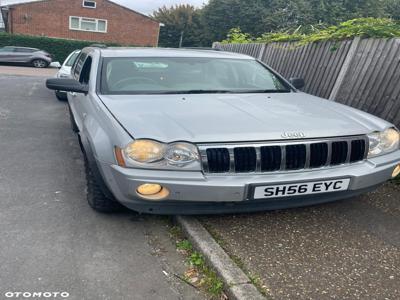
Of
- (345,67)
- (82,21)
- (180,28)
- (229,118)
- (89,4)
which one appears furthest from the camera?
(180,28)

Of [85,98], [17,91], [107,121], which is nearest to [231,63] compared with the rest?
[85,98]

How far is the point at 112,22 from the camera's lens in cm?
3189

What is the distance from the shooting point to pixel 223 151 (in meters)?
2.91

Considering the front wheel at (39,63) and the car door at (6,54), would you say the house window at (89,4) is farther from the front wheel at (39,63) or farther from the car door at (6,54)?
the car door at (6,54)

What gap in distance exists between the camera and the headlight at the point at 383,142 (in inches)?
132

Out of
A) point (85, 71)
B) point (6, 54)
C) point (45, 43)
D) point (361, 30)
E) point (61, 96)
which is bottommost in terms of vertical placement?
point (45, 43)

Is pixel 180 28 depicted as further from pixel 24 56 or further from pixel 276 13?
pixel 24 56

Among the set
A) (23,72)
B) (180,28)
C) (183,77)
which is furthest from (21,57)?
(183,77)

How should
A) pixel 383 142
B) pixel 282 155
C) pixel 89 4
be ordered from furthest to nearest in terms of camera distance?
1. pixel 89 4
2. pixel 383 142
3. pixel 282 155

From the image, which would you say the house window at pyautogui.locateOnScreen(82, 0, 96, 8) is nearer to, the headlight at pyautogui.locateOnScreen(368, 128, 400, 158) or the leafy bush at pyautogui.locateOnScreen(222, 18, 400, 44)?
the leafy bush at pyautogui.locateOnScreen(222, 18, 400, 44)

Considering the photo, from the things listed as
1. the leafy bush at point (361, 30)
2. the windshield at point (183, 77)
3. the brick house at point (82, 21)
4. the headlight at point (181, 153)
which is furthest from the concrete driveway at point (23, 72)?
the headlight at point (181, 153)

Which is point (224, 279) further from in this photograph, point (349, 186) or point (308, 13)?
point (308, 13)

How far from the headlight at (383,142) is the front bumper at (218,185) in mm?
92

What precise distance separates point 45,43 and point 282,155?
2812cm
